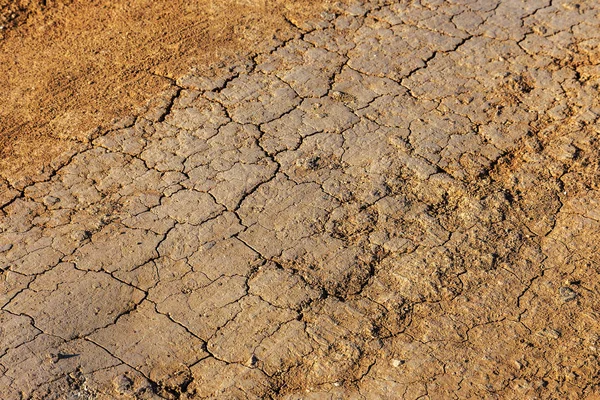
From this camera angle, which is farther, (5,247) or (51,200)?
(51,200)

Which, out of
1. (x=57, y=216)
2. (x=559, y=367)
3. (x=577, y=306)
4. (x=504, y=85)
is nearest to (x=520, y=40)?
(x=504, y=85)

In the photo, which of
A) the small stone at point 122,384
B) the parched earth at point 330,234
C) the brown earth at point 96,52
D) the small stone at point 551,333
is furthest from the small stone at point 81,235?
the small stone at point 551,333

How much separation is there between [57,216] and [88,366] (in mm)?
1024

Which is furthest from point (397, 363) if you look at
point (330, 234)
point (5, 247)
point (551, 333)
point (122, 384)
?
point (5, 247)

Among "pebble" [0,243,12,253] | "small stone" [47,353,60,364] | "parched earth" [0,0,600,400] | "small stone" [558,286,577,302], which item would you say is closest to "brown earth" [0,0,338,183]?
"parched earth" [0,0,600,400]

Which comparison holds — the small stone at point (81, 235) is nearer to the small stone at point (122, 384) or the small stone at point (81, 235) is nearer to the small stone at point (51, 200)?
the small stone at point (51, 200)

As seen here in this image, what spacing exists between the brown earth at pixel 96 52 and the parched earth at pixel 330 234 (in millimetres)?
176

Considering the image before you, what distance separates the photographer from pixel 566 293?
367cm

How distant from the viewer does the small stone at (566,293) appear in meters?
3.65

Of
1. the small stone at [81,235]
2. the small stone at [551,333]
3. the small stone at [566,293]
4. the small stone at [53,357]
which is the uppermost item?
the small stone at [81,235]

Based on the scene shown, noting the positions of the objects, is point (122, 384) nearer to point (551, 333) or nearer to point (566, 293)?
point (551, 333)

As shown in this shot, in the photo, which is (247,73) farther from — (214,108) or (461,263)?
(461,263)

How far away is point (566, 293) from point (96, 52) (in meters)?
3.41

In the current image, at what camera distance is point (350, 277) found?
3.76 metres
